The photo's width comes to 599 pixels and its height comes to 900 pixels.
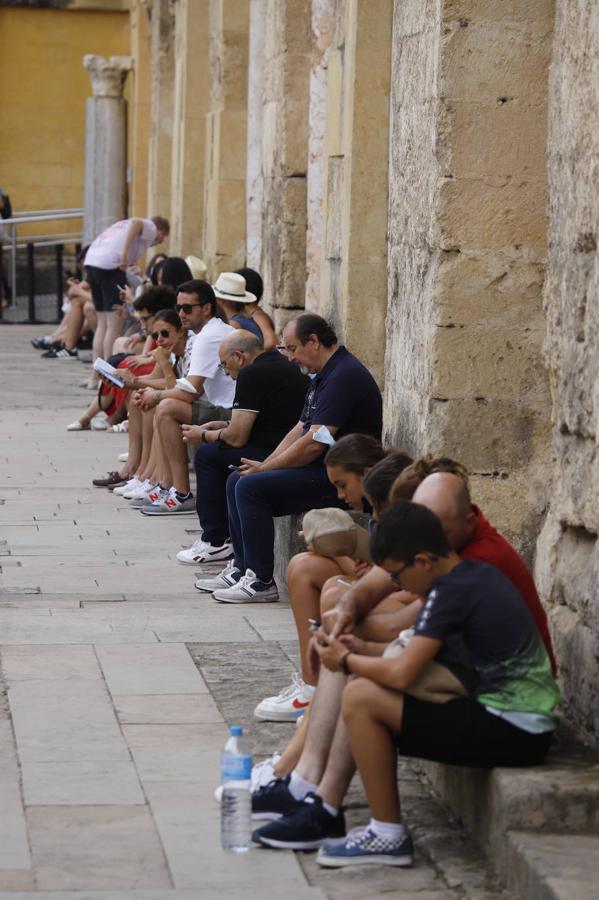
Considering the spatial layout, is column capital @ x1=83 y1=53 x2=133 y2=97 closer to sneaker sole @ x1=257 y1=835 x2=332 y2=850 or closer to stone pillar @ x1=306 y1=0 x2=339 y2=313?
stone pillar @ x1=306 y1=0 x2=339 y2=313

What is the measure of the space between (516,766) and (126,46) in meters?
24.1

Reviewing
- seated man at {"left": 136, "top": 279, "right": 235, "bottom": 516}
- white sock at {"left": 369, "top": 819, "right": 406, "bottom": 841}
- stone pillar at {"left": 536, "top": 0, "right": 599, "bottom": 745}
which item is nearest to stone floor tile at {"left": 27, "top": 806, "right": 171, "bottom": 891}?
white sock at {"left": 369, "top": 819, "right": 406, "bottom": 841}

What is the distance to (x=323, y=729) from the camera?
16.0 feet

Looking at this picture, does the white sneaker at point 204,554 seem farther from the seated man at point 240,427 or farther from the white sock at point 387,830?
the white sock at point 387,830

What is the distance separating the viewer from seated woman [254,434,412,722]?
19.1 feet

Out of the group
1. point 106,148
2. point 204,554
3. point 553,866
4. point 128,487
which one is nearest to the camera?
point 553,866

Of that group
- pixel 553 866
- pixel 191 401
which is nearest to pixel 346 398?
pixel 191 401

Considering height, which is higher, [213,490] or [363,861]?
[213,490]

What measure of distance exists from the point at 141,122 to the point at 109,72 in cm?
105

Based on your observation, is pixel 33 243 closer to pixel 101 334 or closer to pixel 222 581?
pixel 101 334

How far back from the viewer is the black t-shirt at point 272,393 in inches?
327

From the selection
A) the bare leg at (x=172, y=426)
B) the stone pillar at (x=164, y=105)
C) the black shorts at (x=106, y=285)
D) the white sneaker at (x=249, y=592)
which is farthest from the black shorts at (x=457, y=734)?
the stone pillar at (x=164, y=105)

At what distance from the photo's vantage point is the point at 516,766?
15.3 feet

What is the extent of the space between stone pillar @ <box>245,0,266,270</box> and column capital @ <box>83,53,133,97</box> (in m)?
10.5
